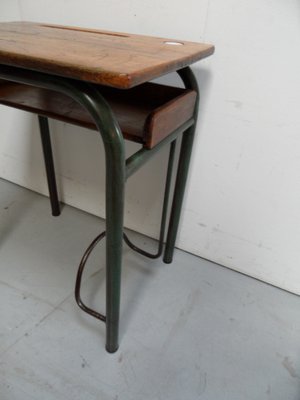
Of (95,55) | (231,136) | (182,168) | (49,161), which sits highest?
(95,55)

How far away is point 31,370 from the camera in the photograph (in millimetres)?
988

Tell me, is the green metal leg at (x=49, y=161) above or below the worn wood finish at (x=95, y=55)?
below

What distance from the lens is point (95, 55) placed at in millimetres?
654

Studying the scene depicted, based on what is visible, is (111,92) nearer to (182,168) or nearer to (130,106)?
(130,106)

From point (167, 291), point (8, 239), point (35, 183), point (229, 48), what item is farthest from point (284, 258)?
point (35, 183)

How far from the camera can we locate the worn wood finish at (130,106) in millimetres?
805

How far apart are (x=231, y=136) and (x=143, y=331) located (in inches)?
31.7

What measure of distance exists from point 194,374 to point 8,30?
4.06 ft

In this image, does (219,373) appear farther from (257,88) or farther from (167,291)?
(257,88)

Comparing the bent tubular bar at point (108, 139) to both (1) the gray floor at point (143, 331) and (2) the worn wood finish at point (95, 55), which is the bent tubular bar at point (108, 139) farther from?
(1) the gray floor at point (143, 331)

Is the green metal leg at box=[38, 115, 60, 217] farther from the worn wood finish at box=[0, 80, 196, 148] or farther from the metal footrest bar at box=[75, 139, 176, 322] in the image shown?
the metal footrest bar at box=[75, 139, 176, 322]

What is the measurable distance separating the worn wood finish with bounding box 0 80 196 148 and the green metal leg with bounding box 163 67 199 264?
0.04 m

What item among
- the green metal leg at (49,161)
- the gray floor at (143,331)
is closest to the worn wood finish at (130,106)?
the green metal leg at (49,161)

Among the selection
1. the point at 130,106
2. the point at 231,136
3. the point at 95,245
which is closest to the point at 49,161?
the point at 95,245
